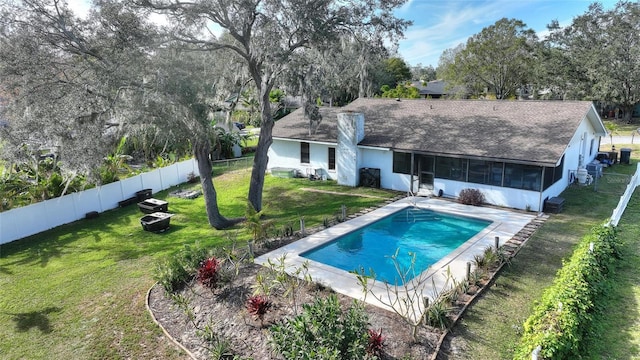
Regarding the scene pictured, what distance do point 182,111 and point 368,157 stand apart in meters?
10.6

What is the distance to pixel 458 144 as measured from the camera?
657 inches

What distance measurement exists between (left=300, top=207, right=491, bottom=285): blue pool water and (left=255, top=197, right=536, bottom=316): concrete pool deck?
0.26m

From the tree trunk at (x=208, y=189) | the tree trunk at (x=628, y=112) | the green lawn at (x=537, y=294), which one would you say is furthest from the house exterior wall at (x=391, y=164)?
the tree trunk at (x=628, y=112)

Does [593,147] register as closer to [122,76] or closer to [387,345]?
[387,345]

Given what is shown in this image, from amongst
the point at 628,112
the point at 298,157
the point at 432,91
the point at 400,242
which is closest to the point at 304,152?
the point at 298,157

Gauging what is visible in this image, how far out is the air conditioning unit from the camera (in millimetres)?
19562

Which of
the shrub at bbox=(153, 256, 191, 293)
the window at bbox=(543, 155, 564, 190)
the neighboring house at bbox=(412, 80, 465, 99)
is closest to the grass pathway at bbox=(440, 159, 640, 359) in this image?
the window at bbox=(543, 155, 564, 190)

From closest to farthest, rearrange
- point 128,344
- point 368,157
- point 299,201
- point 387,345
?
point 387,345, point 128,344, point 299,201, point 368,157

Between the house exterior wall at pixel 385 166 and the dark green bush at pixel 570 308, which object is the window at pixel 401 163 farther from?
the dark green bush at pixel 570 308

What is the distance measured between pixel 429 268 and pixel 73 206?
47.4 ft

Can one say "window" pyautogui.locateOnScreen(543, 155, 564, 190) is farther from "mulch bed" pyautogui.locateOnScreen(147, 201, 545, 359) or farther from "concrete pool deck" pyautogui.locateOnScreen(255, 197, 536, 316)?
"mulch bed" pyautogui.locateOnScreen(147, 201, 545, 359)

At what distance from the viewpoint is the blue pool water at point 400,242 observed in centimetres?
1145

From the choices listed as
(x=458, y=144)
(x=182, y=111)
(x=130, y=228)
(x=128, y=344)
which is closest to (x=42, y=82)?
(x=182, y=111)

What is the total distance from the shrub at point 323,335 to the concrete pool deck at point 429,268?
3.76 feet
